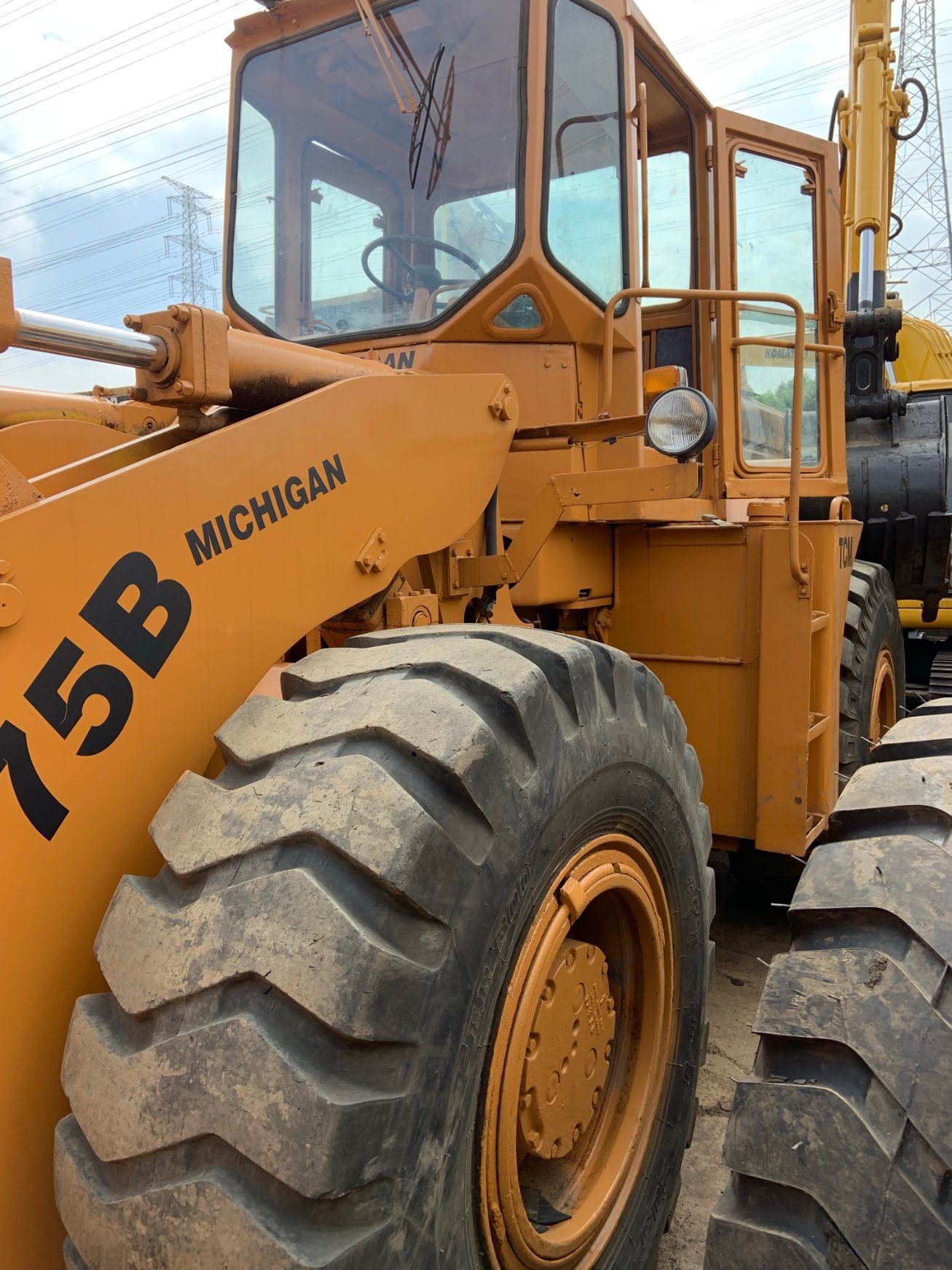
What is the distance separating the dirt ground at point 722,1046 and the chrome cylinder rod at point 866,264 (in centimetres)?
347

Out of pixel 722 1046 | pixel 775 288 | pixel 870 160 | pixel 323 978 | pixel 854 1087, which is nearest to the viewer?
pixel 323 978

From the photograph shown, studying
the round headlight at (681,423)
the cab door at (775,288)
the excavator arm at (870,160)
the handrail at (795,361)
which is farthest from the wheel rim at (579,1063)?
the excavator arm at (870,160)

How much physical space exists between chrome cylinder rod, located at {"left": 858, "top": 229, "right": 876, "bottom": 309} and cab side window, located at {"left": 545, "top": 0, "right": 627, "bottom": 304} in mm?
3419

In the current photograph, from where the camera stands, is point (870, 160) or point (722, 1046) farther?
point (870, 160)

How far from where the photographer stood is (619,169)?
3.12m

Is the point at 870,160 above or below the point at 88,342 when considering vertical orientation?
above

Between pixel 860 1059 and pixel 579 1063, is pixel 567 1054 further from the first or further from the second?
pixel 860 1059

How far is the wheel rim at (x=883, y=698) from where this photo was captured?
4.50 meters

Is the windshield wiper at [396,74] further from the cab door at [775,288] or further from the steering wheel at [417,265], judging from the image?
the cab door at [775,288]

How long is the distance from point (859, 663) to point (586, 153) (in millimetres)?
2312

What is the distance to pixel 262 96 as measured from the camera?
324 cm

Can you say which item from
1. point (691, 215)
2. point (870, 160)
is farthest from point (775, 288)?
point (870, 160)

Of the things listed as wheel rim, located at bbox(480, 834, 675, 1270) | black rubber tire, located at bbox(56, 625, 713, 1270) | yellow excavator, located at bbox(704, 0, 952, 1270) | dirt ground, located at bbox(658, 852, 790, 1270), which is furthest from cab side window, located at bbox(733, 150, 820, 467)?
black rubber tire, located at bbox(56, 625, 713, 1270)

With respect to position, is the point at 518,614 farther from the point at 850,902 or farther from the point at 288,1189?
the point at 288,1189
